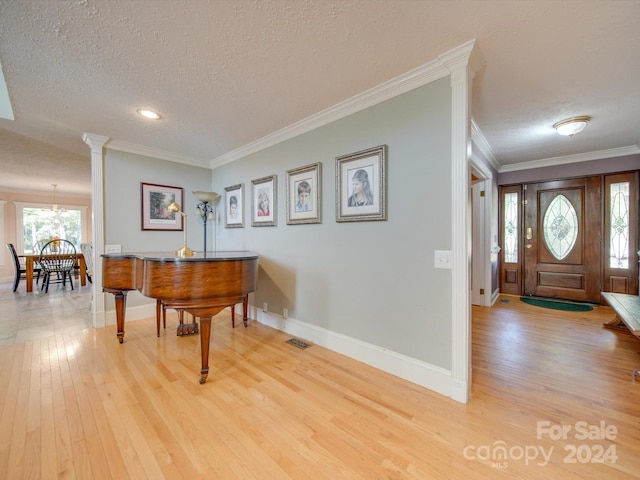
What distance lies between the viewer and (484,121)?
8.95 ft

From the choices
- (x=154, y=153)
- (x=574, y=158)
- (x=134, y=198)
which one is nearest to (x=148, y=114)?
(x=154, y=153)

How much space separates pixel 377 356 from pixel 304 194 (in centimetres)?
170

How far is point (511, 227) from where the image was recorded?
186 inches

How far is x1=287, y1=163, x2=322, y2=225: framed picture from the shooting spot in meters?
2.62

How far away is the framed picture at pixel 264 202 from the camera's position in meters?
3.11

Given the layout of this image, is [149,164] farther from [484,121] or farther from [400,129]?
[484,121]

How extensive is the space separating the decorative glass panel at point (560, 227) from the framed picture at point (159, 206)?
19.7ft

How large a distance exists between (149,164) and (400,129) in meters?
3.35

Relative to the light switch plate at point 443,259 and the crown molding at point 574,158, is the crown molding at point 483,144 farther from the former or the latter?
the light switch plate at point 443,259

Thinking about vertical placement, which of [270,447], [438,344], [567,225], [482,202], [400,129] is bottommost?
[270,447]

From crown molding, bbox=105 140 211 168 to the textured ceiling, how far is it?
0.44 m

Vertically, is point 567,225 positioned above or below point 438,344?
above

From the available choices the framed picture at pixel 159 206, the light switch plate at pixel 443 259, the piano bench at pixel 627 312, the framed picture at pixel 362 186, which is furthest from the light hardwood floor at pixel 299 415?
the framed picture at pixel 159 206

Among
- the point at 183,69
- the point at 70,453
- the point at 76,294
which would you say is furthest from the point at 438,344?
the point at 76,294
